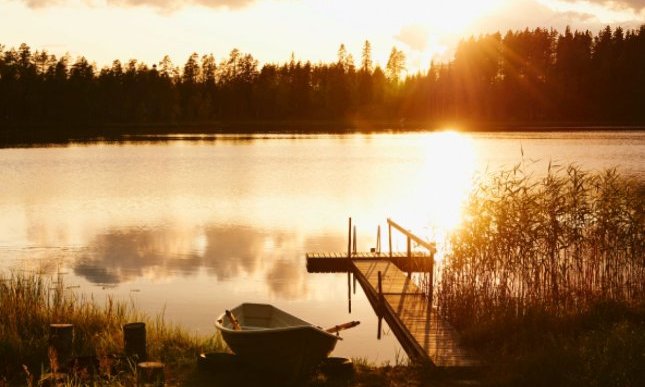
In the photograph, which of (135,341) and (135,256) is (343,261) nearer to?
(135,256)

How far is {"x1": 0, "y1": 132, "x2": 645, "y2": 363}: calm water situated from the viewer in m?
20.3

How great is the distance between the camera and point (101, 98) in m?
136

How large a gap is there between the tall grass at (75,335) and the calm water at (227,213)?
2.45 m

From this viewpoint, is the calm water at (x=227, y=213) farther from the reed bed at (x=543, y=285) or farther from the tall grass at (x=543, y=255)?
the tall grass at (x=543, y=255)

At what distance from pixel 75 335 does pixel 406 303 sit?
25.4 feet

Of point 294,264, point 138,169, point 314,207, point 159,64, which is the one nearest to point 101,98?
point 159,64

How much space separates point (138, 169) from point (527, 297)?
1884 inches

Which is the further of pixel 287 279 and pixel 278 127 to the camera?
pixel 278 127

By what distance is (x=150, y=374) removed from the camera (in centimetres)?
1040

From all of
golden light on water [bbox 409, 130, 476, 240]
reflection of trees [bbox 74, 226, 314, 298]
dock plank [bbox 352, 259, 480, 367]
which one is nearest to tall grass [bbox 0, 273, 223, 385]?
dock plank [bbox 352, 259, 480, 367]

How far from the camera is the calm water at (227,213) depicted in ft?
66.6

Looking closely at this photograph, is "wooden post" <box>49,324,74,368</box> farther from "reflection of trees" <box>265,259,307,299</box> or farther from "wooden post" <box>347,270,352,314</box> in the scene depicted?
"reflection of trees" <box>265,259,307,299</box>

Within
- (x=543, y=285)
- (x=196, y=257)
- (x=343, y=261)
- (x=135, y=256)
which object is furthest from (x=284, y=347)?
(x=135, y=256)

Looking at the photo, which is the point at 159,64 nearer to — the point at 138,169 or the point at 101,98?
the point at 101,98
